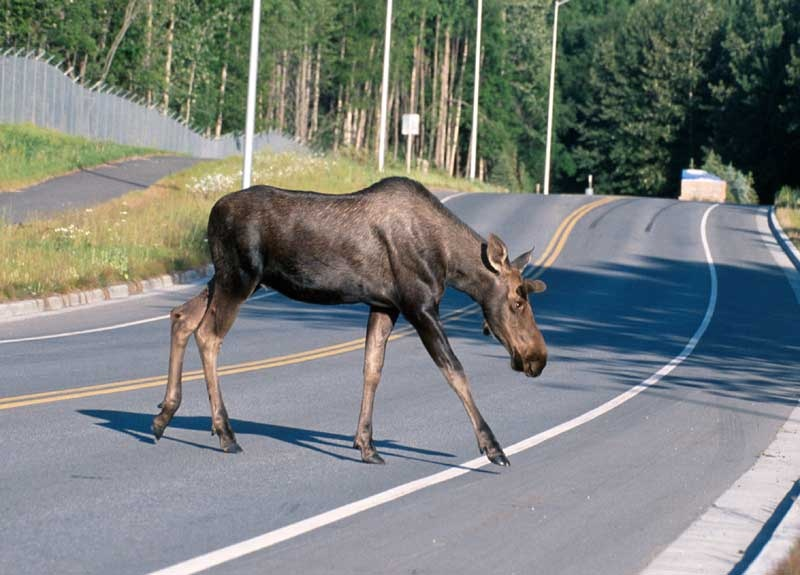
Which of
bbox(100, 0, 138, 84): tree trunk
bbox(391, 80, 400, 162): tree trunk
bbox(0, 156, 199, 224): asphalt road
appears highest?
bbox(100, 0, 138, 84): tree trunk

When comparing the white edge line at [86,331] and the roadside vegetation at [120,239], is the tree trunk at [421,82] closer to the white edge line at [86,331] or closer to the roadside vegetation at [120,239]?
the roadside vegetation at [120,239]

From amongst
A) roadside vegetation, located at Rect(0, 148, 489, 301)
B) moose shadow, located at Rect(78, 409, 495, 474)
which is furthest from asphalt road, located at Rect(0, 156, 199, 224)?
moose shadow, located at Rect(78, 409, 495, 474)

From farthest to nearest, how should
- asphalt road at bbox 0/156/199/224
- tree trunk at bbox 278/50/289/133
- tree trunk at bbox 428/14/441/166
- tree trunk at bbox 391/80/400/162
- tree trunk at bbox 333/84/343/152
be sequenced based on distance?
tree trunk at bbox 428/14/441/166 → tree trunk at bbox 391/80/400/162 → tree trunk at bbox 333/84/343/152 → tree trunk at bbox 278/50/289/133 → asphalt road at bbox 0/156/199/224

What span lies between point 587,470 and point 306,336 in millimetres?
9258

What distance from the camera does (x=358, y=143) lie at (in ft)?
349

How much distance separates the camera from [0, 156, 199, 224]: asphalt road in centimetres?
3566

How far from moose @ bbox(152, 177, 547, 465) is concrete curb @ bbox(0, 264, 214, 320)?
33.1 feet

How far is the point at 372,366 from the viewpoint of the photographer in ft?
34.0

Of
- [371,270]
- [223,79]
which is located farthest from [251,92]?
[223,79]

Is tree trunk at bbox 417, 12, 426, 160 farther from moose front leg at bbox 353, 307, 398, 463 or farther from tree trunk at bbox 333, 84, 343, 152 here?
moose front leg at bbox 353, 307, 398, 463

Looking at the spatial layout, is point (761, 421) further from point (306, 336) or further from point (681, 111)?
point (681, 111)

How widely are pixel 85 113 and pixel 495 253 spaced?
58.6 m

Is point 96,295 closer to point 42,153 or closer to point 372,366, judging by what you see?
point 372,366

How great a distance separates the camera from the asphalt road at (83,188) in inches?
1404
